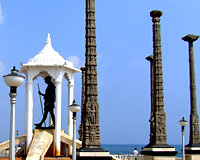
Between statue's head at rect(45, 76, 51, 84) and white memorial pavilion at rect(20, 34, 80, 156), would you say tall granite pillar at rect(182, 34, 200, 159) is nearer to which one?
white memorial pavilion at rect(20, 34, 80, 156)

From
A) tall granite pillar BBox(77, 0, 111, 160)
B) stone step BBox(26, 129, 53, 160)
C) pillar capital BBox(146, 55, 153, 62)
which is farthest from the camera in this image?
pillar capital BBox(146, 55, 153, 62)

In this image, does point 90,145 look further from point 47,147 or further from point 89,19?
point 89,19

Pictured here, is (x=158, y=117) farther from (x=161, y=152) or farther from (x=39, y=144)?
(x=39, y=144)

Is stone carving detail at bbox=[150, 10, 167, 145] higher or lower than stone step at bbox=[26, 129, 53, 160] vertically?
higher

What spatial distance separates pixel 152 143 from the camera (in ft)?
68.1

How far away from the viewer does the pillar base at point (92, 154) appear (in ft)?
50.2

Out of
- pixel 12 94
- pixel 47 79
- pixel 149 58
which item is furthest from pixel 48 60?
pixel 12 94

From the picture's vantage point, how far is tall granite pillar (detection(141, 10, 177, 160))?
1997cm

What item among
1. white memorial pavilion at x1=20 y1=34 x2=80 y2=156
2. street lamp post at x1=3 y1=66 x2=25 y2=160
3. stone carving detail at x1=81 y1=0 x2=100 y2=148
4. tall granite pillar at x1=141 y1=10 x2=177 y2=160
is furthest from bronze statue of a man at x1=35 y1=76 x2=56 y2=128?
street lamp post at x1=3 y1=66 x2=25 y2=160

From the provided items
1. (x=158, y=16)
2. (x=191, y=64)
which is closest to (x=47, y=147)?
(x=158, y=16)

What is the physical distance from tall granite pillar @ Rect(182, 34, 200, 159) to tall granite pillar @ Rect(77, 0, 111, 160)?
352 inches

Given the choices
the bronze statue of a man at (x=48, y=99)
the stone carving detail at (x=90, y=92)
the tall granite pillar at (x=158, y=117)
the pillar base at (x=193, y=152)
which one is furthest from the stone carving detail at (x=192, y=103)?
the stone carving detail at (x=90, y=92)

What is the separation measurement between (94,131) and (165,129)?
586 centimetres

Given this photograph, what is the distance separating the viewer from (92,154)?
15438 mm
